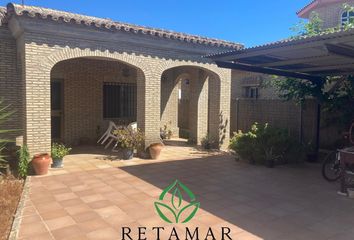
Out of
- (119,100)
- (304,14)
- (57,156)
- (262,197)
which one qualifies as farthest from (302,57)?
(304,14)

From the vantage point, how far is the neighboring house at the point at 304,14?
17531 mm

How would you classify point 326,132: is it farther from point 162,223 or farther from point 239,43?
point 162,223

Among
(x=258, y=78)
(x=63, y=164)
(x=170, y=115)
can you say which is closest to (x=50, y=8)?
(x=63, y=164)

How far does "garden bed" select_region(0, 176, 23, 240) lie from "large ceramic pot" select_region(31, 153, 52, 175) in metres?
0.49

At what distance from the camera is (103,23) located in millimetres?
8258

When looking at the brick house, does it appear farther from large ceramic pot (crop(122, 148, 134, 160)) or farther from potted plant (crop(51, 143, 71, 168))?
large ceramic pot (crop(122, 148, 134, 160))

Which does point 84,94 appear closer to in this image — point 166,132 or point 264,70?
point 166,132

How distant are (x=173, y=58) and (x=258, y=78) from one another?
927 cm

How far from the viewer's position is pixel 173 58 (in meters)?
10.1

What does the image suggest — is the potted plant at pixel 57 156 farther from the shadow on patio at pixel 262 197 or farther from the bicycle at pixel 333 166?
the bicycle at pixel 333 166

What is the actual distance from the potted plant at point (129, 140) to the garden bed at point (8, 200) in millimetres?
3042

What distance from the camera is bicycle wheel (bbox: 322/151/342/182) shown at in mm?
7133

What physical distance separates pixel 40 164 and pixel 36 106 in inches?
56.4

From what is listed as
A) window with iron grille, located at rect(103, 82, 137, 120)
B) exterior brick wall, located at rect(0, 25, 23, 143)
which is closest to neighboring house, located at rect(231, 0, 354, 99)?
window with iron grille, located at rect(103, 82, 137, 120)
